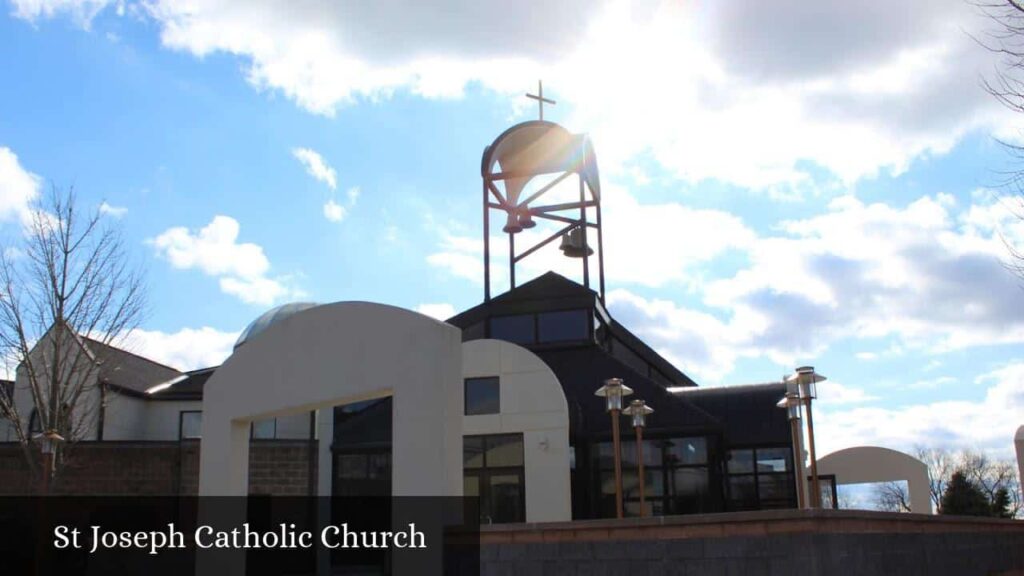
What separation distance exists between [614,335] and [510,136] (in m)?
6.35

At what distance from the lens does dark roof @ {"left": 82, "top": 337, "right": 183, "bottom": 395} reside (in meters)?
26.4

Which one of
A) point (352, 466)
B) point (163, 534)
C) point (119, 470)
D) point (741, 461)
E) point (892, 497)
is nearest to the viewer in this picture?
point (163, 534)

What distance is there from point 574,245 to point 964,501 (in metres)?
22.0

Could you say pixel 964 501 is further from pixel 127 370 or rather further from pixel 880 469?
pixel 127 370

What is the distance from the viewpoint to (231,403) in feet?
48.8

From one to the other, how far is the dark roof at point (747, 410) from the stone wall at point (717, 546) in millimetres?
10760

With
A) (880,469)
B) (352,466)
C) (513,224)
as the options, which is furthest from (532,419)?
(880,469)

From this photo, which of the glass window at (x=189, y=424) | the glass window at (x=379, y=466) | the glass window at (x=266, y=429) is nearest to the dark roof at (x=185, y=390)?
the glass window at (x=189, y=424)

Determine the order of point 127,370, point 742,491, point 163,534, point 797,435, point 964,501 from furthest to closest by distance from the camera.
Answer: point 964,501, point 127,370, point 742,491, point 163,534, point 797,435

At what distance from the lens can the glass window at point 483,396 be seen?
2248 centimetres

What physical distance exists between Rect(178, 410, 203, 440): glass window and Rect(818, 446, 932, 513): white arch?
747 inches

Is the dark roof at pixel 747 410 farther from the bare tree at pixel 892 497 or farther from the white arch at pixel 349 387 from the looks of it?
the bare tree at pixel 892 497

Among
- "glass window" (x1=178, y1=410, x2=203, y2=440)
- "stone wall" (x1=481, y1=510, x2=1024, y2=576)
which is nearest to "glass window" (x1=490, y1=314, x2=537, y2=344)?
"glass window" (x1=178, y1=410, x2=203, y2=440)

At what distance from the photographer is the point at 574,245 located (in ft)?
91.7
